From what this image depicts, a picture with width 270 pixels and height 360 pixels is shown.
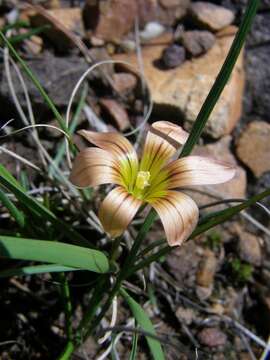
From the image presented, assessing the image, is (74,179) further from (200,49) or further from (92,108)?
(200,49)

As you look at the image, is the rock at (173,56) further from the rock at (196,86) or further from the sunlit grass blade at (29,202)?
the sunlit grass blade at (29,202)

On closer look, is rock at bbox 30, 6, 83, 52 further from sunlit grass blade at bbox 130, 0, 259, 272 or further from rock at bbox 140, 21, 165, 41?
sunlit grass blade at bbox 130, 0, 259, 272

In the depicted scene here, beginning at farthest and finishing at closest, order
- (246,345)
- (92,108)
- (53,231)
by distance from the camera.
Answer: (92,108), (246,345), (53,231)

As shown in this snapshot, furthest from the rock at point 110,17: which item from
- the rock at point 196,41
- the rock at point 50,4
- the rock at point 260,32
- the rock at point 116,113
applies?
the rock at point 260,32

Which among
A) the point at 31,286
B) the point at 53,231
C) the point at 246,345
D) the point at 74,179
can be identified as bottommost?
the point at 246,345

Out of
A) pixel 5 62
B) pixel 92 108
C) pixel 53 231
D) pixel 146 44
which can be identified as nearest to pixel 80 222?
pixel 53 231

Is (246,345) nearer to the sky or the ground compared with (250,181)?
nearer to the ground

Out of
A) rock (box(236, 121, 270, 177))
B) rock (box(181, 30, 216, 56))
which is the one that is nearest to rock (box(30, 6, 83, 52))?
rock (box(181, 30, 216, 56))
